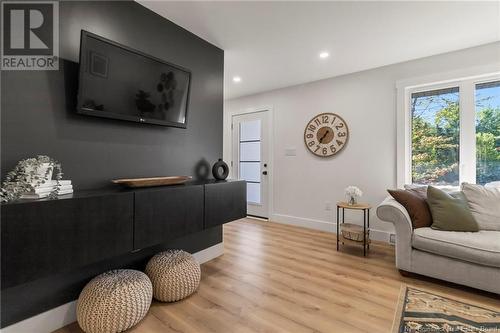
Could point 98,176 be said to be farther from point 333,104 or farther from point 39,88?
point 333,104

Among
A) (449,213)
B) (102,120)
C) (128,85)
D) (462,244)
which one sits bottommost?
(462,244)

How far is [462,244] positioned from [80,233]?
282 centimetres

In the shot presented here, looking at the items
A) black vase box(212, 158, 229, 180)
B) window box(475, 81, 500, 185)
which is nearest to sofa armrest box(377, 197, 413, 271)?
window box(475, 81, 500, 185)

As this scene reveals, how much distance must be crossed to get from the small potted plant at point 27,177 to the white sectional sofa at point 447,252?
2.71 m

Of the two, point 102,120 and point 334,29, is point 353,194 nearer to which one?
point 334,29

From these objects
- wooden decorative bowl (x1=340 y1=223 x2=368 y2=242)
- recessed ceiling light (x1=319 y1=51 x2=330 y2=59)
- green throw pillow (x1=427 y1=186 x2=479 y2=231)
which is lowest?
wooden decorative bowl (x1=340 y1=223 x2=368 y2=242)

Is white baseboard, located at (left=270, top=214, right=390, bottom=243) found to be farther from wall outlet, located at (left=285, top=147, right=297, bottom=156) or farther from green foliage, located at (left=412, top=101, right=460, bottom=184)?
wall outlet, located at (left=285, top=147, right=297, bottom=156)

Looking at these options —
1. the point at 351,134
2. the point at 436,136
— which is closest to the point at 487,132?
the point at 436,136

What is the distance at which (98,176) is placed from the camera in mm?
1787

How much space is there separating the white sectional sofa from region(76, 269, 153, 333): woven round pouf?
2238mm

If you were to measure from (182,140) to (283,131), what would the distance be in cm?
226

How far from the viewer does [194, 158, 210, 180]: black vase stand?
2.60 meters

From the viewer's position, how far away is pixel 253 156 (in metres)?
4.67

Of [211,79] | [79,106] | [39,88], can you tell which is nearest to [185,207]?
[79,106]
